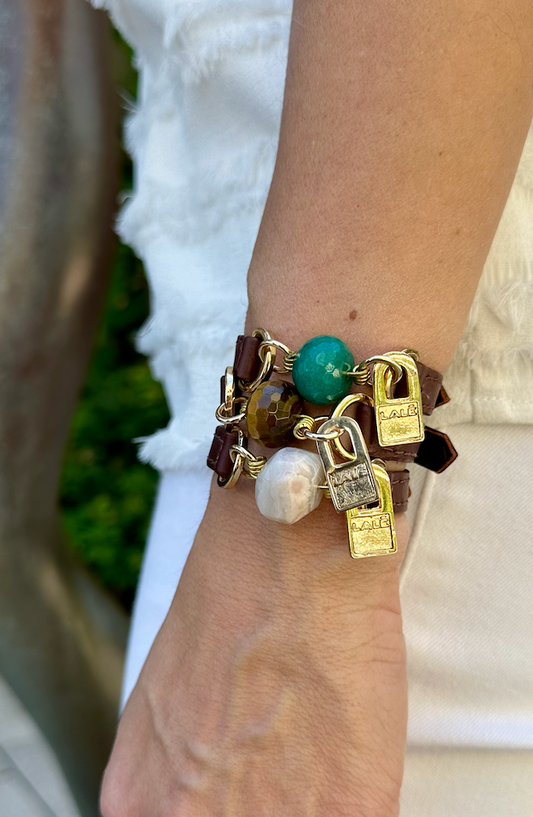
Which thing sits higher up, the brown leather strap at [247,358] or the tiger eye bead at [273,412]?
the brown leather strap at [247,358]

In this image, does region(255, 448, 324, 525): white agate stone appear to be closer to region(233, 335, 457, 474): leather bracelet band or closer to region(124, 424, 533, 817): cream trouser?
region(233, 335, 457, 474): leather bracelet band

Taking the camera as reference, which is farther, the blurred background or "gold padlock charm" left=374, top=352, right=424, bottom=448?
the blurred background

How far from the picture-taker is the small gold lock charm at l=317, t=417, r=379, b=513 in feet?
2.37

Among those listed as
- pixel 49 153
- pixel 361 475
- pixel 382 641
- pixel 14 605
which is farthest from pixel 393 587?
pixel 49 153

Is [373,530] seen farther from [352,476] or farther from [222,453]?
[222,453]

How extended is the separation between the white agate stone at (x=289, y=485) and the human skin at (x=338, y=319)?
0.06m

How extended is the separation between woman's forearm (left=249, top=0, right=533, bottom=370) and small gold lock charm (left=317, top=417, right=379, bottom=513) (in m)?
0.10

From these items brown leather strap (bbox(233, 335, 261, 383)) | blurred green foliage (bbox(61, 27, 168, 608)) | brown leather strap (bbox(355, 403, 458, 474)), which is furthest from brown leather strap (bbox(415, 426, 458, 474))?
blurred green foliage (bbox(61, 27, 168, 608))

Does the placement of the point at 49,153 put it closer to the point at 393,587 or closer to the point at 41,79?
the point at 41,79

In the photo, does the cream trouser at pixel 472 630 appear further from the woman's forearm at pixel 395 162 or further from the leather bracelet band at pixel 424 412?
the woman's forearm at pixel 395 162

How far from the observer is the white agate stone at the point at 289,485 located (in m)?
0.72

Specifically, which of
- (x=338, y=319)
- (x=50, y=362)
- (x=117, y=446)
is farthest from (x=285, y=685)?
(x=117, y=446)

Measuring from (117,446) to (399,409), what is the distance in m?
2.24

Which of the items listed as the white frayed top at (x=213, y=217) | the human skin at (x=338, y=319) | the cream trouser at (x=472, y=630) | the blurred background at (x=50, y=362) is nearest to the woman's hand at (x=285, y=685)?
the human skin at (x=338, y=319)
